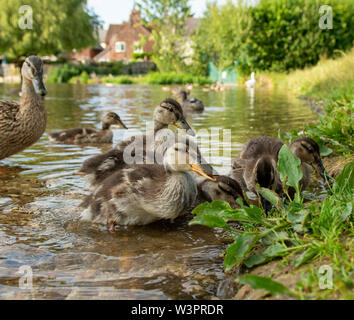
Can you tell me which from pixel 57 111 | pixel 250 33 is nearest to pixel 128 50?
pixel 250 33

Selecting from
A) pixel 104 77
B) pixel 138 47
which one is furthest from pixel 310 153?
pixel 138 47

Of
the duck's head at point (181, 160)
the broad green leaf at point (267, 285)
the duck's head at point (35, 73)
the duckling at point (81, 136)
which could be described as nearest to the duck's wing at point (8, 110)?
the duck's head at point (35, 73)

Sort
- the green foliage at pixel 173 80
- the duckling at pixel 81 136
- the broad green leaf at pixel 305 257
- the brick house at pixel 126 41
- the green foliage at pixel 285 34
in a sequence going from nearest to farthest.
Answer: the broad green leaf at pixel 305 257, the duckling at pixel 81 136, the green foliage at pixel 285 34, the green foliage at pixel 173 80, the brick house at pixel 126 41

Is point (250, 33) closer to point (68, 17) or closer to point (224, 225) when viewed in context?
point (68, 17)

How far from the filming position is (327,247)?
6.49ft

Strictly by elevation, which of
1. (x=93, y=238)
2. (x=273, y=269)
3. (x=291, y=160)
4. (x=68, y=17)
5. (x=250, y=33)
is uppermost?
(x=68, y=17)

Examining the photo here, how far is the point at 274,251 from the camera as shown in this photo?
213cm

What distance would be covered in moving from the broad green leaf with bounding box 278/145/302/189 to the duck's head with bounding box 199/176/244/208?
98cm

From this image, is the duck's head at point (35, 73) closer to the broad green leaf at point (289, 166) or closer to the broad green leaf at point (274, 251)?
the broad green leaf at point (289, 166)

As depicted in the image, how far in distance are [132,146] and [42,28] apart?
113ft

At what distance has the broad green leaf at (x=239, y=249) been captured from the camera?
222cm

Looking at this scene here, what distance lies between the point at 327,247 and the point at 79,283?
53.7 inches

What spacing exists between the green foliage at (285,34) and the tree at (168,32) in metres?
11.7

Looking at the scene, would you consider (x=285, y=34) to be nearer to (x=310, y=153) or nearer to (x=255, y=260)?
(x=310, y=153)
